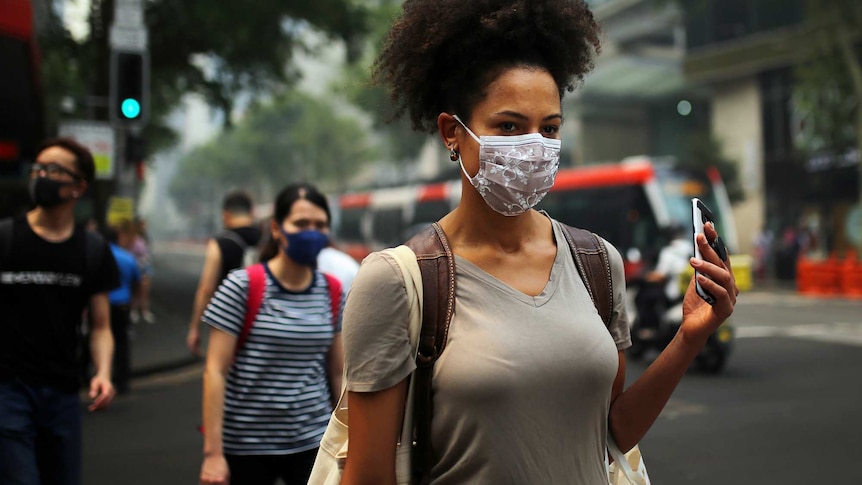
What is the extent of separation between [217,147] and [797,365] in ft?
253

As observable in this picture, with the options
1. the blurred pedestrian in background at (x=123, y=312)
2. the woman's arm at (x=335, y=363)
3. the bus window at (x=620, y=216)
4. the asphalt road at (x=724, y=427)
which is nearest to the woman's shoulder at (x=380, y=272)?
the woman's arm at (x=335, y=363)

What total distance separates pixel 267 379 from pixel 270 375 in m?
0.02

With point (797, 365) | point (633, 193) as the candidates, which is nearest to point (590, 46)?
point (797, 365)

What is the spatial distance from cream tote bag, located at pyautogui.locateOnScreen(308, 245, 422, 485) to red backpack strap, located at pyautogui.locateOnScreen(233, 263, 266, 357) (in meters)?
1.55

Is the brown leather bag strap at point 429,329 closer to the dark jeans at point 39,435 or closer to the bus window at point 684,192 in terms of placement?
the dark jeans at point 39,435

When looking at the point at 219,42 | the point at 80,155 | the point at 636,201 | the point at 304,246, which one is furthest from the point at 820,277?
the point at 80,155

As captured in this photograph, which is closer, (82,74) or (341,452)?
(341,452)

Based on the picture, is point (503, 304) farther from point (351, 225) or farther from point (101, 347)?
point (351, 225)

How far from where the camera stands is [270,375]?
3.35m

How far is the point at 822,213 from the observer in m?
28.6

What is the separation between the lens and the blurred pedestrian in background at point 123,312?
858 cm

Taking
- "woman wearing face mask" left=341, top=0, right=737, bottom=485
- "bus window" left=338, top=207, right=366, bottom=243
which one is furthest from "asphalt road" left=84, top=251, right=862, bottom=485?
"bus window" left=338, top=207, right=366, bottom=243

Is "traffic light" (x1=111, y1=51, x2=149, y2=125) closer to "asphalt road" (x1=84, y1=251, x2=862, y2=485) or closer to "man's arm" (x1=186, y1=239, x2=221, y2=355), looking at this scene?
"asphalt road" (x1=84, y1=251, x2=862, y2=485)

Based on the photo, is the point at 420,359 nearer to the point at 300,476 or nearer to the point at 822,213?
the point at 300,476
